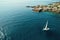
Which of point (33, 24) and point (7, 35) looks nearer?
point (7, 35)

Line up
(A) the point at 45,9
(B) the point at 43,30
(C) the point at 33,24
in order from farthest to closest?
(A) the point at 45,9 < (C) the point at 33,24 < (B) the point at 43,30

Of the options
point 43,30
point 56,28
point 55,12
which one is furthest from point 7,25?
point 55,12

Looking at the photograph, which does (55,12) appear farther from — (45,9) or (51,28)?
(51,28)

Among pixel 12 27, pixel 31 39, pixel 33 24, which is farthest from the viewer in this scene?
pixel 33 24

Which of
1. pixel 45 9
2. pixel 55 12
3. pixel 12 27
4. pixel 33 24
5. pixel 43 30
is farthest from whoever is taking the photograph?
pixel 45 9

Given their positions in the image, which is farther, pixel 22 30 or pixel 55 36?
pixel 22 30

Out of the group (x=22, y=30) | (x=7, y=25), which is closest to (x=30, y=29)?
(x=22, y=30)

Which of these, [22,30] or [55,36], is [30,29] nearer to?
[22,30]

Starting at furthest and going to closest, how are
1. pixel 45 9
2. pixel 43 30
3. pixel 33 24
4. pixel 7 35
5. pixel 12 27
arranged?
1. pixel 45 9
2. pixel 33 24
3. pixel 12 27
4. pixel 43 30
5. pixel 7 35
